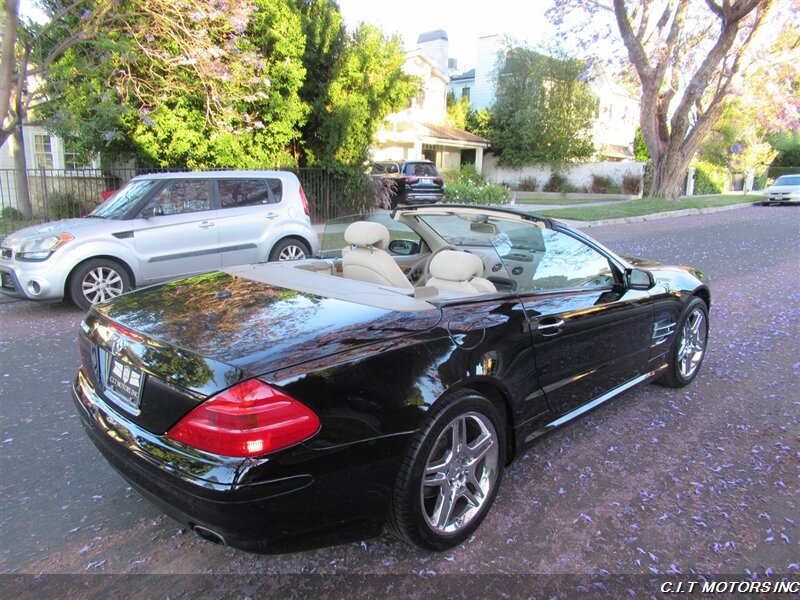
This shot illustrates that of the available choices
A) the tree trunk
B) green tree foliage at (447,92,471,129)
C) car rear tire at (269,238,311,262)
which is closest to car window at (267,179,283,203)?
car rear tire at (269,238,311,262)

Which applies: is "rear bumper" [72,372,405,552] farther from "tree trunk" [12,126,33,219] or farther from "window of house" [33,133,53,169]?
"window of house" [33,133,53,169]

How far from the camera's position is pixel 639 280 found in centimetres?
383

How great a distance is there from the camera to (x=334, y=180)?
15.8 metres

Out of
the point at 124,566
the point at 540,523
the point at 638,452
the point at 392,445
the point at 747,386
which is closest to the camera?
the point at 392,445

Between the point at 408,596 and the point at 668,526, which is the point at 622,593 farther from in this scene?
the point at 408,596

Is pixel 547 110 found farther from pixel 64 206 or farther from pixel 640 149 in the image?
pixel 64 206

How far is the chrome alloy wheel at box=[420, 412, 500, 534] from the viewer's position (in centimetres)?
258

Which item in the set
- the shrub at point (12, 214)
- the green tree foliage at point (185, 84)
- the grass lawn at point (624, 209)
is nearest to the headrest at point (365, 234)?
the green tree foliage at point (185, 84)

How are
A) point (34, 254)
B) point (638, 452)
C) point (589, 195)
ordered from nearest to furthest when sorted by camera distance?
point (638, 452) → point (34, 254) → point (589, 195)

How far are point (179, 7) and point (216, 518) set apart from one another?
38.2ft

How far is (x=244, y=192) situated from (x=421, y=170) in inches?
585

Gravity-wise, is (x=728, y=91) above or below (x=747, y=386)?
above

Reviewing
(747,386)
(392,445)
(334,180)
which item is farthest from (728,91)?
(392,445)

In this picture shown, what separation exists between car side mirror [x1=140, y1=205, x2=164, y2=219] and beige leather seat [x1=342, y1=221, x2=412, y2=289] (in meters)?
4.80
